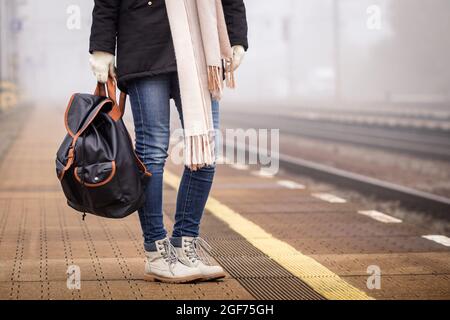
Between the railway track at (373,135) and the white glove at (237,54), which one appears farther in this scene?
the railway track at (373,135)

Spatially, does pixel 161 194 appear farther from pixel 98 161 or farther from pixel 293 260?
pixel 293 260

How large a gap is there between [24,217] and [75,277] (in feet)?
8.75

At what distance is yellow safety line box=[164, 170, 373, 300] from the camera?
4.76 meters

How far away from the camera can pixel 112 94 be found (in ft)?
16.0

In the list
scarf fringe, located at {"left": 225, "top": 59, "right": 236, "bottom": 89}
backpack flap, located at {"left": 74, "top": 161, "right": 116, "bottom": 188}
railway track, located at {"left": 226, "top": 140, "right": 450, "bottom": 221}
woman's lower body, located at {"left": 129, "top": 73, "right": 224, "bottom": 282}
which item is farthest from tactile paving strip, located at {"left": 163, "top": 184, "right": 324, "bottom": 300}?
railway track, located at {"left": 226, "top": 140, "right": 450, "bottom": 221}

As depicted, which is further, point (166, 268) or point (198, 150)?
point (166, 268)

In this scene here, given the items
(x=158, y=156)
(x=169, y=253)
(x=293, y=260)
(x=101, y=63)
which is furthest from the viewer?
(x=293, y=260)

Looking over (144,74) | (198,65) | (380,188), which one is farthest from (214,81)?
(380,188)

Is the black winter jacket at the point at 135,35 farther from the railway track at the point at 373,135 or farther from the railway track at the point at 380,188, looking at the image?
the railway track at the point at 373,135

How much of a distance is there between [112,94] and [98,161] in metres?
0.37

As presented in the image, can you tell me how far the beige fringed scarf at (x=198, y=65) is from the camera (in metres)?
4.80

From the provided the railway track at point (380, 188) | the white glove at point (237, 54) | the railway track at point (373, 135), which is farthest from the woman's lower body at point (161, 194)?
the railway track at point (373, 135)
